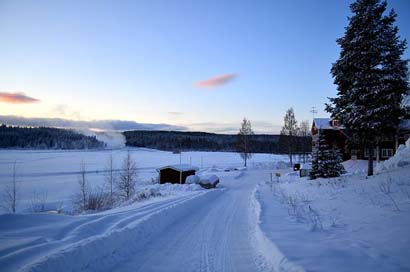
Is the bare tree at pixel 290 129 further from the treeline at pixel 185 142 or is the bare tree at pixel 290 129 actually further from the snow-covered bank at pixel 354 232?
the treeline at pixel 185 142

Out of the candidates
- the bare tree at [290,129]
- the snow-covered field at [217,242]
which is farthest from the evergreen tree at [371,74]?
the bare tree at [290,129]

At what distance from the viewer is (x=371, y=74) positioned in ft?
54.9

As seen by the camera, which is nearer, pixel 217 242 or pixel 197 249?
pixel 197 249

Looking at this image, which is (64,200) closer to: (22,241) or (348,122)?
(22,241)

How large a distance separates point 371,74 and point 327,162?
30.1 ft

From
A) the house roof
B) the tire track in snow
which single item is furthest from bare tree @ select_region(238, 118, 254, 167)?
the tire track in snow

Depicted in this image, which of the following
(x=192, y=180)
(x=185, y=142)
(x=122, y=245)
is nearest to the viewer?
(x=122, y=245)

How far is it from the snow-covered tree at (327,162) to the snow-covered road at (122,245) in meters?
16.7

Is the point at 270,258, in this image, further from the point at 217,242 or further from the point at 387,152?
the point at 387,152

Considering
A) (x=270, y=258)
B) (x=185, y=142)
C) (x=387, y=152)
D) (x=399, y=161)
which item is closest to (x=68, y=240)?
(x=270, y=258)

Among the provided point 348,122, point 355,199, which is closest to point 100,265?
point 355,199

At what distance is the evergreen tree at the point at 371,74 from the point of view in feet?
53.7

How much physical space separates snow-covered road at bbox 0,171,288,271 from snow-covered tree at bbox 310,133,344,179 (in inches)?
658

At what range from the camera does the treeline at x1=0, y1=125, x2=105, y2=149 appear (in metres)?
117
